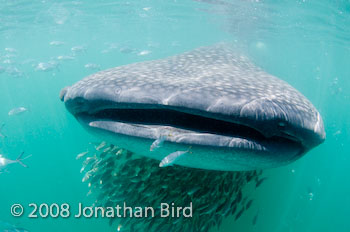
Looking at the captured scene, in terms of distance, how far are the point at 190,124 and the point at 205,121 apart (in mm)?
117

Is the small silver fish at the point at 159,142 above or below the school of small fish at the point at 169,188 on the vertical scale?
above

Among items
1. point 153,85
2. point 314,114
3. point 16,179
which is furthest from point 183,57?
point 16,179

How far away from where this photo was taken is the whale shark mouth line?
1799mm

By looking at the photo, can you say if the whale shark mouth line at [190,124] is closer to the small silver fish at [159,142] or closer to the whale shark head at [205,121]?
the whale shark head at [205,121]

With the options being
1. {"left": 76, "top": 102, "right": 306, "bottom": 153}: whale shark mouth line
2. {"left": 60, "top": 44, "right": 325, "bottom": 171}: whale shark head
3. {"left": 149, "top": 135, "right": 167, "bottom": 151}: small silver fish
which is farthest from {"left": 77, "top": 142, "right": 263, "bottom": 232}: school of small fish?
{"left": 149, "top": 135, "right": 167, "bottom": 151}: small silver fish

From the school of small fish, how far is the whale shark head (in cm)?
101

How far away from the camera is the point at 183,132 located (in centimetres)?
175

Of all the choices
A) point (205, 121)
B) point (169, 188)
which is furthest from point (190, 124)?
point (169, 188)

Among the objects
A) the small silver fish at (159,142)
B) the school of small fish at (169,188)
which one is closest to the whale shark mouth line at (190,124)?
the small silver fish at (159,142)

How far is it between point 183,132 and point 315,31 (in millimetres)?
26485

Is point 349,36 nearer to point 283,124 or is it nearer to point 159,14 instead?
point 159,14

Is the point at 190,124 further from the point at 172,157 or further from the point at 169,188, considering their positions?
the point at 169,188

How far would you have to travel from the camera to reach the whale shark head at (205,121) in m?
1.73

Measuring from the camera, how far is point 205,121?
189 cm
